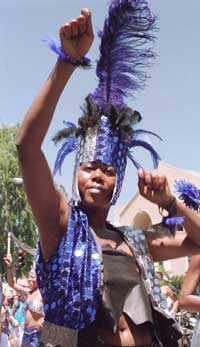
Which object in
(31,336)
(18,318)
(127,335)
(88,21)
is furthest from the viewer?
(18,318)

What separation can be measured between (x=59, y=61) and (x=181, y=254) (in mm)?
1137

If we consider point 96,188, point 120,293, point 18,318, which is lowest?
point 18,318

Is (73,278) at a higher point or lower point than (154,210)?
higher

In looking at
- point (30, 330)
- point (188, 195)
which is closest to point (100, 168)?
point (188, 195)

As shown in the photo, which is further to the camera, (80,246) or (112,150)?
(112,150)

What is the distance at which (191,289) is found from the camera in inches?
163

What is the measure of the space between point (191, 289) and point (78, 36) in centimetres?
267

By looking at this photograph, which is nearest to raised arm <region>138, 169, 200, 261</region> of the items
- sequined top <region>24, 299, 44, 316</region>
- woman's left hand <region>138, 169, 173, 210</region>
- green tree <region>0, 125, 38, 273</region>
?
woman's left hand <region>138, 169, 173, 210</region>

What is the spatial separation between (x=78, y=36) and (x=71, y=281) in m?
0.96

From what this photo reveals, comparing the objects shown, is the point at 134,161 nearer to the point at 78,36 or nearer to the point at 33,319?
the point at 78,36

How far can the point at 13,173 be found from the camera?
92.0 feet

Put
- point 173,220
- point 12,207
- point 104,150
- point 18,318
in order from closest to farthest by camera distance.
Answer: point 173,220, point 104,150, point 18,318, point 12,207

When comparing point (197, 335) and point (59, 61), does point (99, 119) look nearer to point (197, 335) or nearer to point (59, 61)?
point (59, 61)

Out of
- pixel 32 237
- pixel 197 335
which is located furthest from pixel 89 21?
Answer: pixel 32 237
